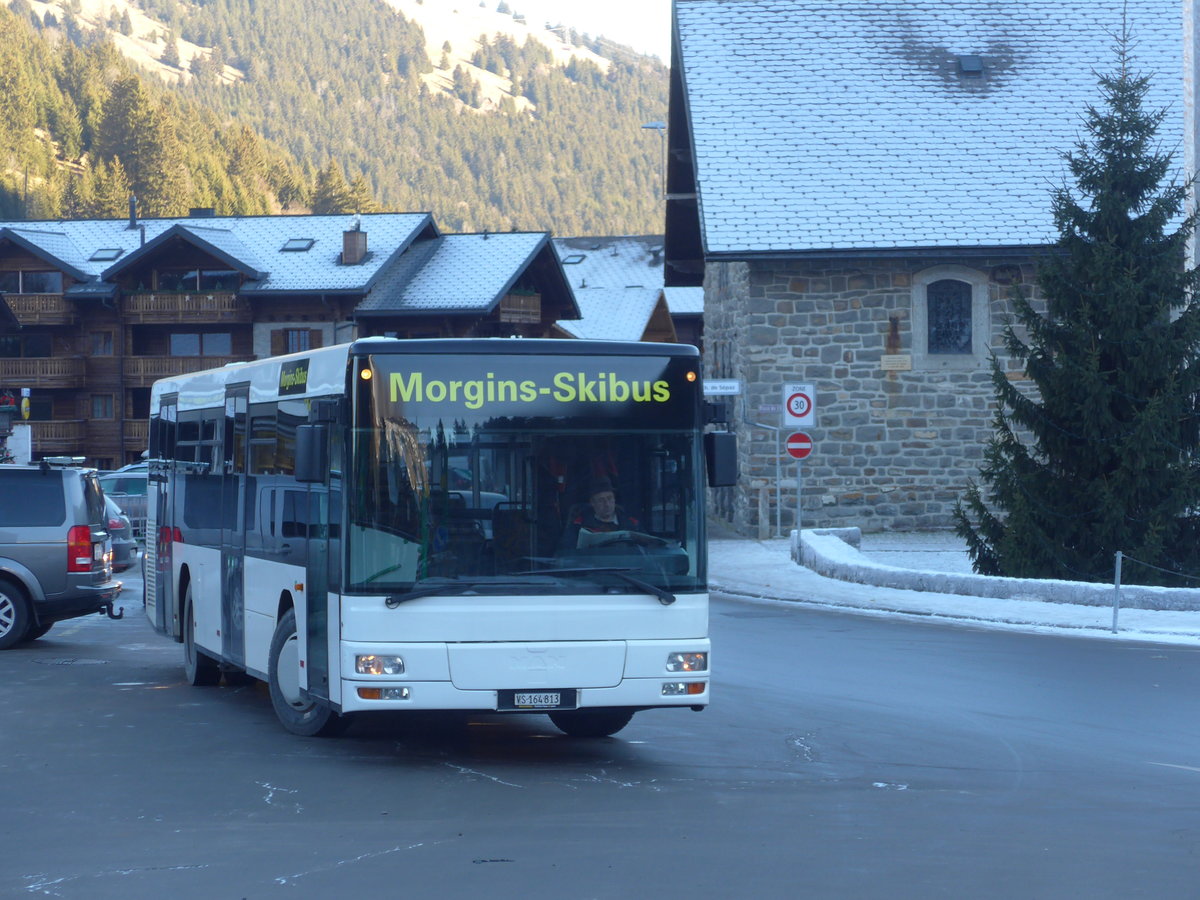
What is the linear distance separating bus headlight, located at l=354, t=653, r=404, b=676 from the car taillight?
768 centimetres

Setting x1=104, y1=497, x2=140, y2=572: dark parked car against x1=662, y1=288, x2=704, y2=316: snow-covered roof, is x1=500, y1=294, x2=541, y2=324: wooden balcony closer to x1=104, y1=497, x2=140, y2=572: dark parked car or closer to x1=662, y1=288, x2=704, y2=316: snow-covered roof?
x1=662, y1=288, x2=704, y2=316: snow-covered roof

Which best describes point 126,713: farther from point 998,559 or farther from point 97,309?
point 97,309

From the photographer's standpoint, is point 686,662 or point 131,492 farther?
point 131,492

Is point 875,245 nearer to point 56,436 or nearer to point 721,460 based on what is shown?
point 721,460

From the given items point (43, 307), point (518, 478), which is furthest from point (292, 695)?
point (43, 307)

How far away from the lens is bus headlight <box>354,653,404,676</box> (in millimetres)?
9453

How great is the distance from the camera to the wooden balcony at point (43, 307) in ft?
216

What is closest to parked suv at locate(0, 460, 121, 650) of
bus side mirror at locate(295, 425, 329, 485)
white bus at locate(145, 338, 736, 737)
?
white bus at locate(145, 338, 736, 737)

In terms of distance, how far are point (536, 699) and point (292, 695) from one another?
6.84ft

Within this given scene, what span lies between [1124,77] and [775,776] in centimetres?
1506

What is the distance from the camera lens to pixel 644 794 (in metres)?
8.98

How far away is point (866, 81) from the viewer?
3575cm

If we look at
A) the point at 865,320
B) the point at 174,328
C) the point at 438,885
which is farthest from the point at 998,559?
the point at 174,328

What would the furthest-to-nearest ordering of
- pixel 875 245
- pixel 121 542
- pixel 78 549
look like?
1. pixel 875 245
2. pixel 121 542
3. pixel 78 549
